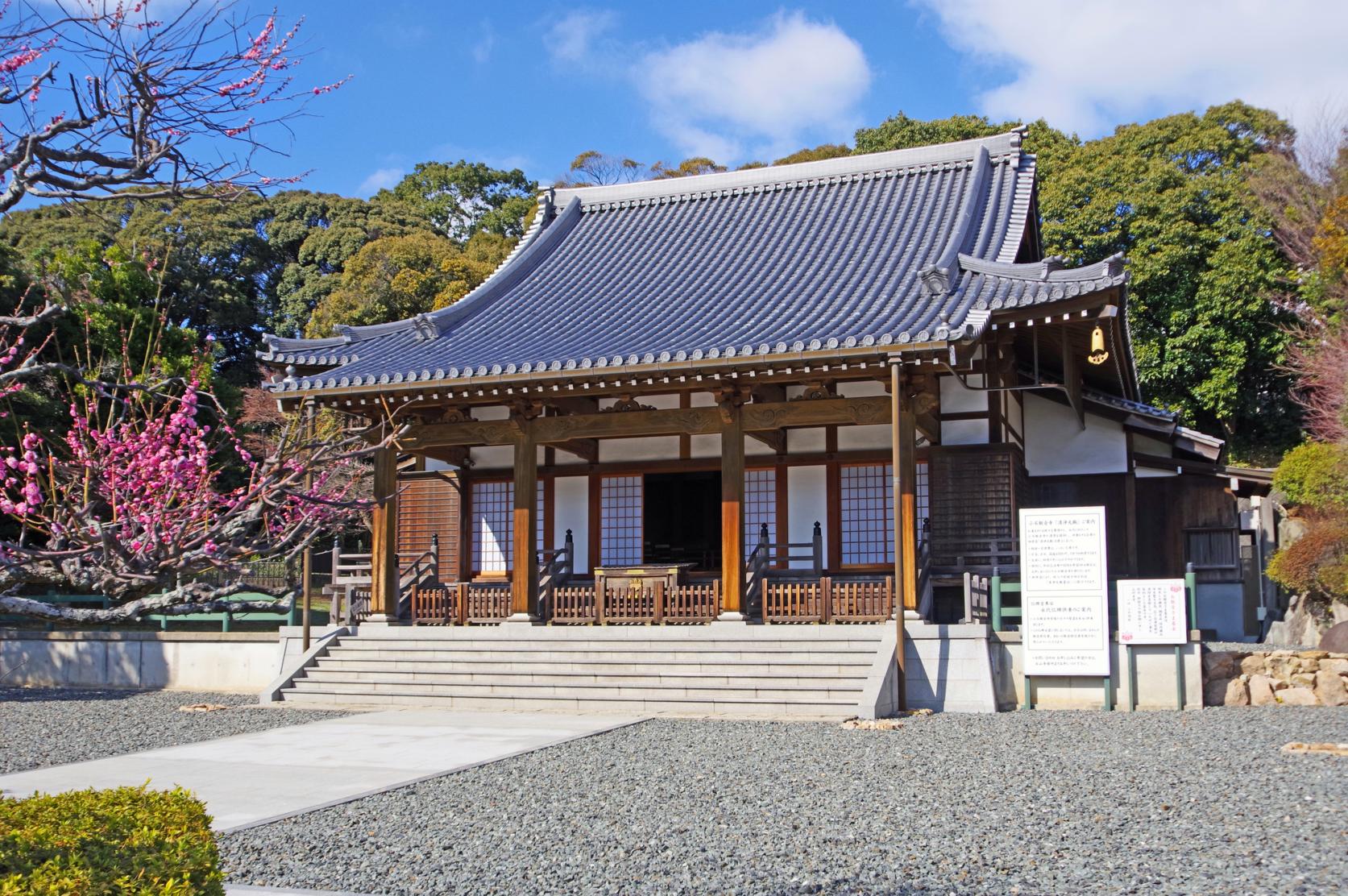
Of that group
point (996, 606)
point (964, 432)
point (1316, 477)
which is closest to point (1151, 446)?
point (1316, 477)

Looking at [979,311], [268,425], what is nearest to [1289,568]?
A: [979,311]

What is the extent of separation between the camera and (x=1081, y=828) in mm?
6371

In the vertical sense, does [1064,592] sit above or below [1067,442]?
below

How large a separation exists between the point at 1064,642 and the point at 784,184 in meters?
11.1

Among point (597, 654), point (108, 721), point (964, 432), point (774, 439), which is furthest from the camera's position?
point (774, 439)

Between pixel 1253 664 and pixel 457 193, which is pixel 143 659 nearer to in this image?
pixel 1253 664

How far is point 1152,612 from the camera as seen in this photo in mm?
11953

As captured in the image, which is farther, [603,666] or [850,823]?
[603,666]

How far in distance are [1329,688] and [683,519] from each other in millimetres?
8394

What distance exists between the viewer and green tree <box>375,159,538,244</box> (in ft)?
142

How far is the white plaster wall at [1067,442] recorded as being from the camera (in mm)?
16625

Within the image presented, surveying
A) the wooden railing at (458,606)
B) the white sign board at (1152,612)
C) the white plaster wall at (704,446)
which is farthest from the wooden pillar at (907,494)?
the wooden railing at (458,606)

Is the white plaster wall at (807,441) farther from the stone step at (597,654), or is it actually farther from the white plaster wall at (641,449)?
the stone step at (597,654)

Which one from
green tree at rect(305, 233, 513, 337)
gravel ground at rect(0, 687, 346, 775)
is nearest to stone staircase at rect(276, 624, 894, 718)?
gravel ground at rect(0, 687, 346, 775)
